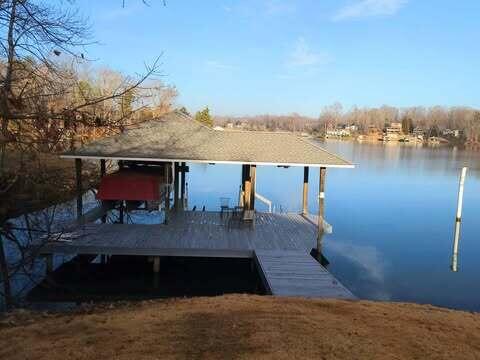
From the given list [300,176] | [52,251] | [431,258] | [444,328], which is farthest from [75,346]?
[300,176]

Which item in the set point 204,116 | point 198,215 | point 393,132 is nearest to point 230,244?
point 198,215

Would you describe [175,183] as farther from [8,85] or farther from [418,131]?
[418,131]

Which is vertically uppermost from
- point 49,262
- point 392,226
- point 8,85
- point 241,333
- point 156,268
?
point 8,85

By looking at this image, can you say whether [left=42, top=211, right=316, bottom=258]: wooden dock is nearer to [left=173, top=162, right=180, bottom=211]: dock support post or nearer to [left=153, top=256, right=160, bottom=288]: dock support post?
[left=153, top=256, right=160, bottom=288]: dock support post

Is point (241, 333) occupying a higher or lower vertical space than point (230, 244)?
higher

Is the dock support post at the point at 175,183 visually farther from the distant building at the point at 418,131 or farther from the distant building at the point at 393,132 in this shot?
the distant building at the point at 418,131

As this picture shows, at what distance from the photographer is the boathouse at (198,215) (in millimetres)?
11750

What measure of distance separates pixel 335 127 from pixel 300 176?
124264 mm

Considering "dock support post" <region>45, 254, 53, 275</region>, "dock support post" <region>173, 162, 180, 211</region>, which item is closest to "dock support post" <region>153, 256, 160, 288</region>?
"dock support post" <region>45, 254, 53, 275</region>

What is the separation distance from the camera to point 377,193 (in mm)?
31297

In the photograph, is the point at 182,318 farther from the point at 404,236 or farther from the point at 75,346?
the point at 404,236

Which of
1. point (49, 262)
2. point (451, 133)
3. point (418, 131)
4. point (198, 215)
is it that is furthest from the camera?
point (418, 131)

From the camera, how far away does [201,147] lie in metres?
15.2

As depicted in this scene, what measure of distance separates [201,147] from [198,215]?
2.42 meters
